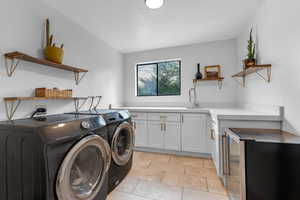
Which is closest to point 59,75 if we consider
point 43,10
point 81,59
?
point 81,59

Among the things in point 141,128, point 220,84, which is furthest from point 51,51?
point 220,84

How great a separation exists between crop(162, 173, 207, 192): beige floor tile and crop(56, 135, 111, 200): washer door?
0.92 meters

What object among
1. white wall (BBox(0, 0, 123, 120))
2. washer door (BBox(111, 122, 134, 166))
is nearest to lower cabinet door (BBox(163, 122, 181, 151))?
washer door (BBox(111, 122, 134, 166))

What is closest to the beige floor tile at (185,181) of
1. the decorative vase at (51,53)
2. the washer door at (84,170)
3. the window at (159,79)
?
the washer door at (84,170)

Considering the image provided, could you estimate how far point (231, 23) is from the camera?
2316mm

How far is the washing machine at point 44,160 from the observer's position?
2.91 feet

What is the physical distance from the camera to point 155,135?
9.14 feet

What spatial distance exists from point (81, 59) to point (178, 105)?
2.20 m

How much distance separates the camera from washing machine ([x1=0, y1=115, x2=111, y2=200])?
887mm

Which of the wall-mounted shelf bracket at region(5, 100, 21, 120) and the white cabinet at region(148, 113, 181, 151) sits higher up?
the wall-mounted shelf bracket at region(5, 100, 21, 120)

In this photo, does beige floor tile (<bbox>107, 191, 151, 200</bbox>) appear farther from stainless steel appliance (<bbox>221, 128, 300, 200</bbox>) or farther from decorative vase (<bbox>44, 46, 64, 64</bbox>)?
decorative vase (<bbox>44, 46, 64, 64</bbox>)

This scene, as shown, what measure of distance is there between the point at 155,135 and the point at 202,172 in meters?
1.06

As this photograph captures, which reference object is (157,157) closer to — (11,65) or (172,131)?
(172,131)

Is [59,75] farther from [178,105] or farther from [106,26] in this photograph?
[178,105]
